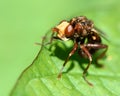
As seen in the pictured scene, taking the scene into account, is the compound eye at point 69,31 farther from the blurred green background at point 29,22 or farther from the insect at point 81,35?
the blurred green background at point 29,22

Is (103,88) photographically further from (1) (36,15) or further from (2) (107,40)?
(1) (36,15)

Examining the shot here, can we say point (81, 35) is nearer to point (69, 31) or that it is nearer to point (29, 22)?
point (69, 31)

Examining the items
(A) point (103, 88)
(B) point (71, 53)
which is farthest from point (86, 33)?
(A) point (103, 88)

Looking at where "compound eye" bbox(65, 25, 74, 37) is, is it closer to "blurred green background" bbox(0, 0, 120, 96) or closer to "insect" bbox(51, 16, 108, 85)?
"insect" bbox(51, 16, 108, 85)

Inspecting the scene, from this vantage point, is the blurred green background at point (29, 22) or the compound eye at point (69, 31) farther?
the blurred green background at point (29, 22)

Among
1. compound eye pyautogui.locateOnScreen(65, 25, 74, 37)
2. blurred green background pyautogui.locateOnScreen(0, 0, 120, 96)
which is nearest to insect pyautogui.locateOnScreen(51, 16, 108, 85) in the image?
compound eye pyautogui.locateOnScreen(65, 25, 74, 37)

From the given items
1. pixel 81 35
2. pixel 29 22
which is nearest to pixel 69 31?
pixel 81 35

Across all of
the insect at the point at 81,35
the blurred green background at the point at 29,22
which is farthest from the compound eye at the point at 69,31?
the blurred green background at the point at 29,22
